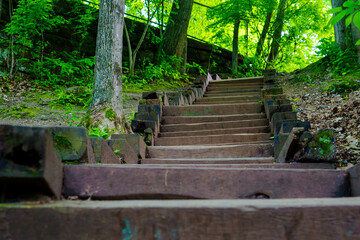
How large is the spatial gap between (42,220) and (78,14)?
12.3 m

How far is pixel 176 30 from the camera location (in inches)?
496

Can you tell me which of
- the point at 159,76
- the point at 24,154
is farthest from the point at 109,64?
the point at 159,76

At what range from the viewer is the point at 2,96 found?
7887mm

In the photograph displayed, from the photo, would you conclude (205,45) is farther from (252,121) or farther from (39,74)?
(252,121)

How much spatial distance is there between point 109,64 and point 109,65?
2 centimetres

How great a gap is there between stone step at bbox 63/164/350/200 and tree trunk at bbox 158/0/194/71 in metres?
11.6

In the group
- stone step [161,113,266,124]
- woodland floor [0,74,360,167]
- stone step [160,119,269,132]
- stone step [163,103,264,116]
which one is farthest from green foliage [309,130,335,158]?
stone step [163,103,264,116]

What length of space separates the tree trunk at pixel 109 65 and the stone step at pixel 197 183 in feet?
11.2

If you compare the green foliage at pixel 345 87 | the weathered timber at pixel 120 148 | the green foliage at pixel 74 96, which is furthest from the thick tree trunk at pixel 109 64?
the green foliage at pixel 345 87

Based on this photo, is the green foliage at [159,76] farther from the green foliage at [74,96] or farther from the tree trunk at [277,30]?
the tree trunk at [277,30]

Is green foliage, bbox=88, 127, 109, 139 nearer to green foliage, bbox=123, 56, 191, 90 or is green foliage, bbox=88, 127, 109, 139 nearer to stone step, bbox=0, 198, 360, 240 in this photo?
stone step, bbox=0, 198, 360, 240

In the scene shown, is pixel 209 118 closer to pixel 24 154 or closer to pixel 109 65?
pixel 109 65

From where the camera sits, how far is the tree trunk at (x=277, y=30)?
13.6 m

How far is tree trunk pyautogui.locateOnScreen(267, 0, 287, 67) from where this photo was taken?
1357cm
